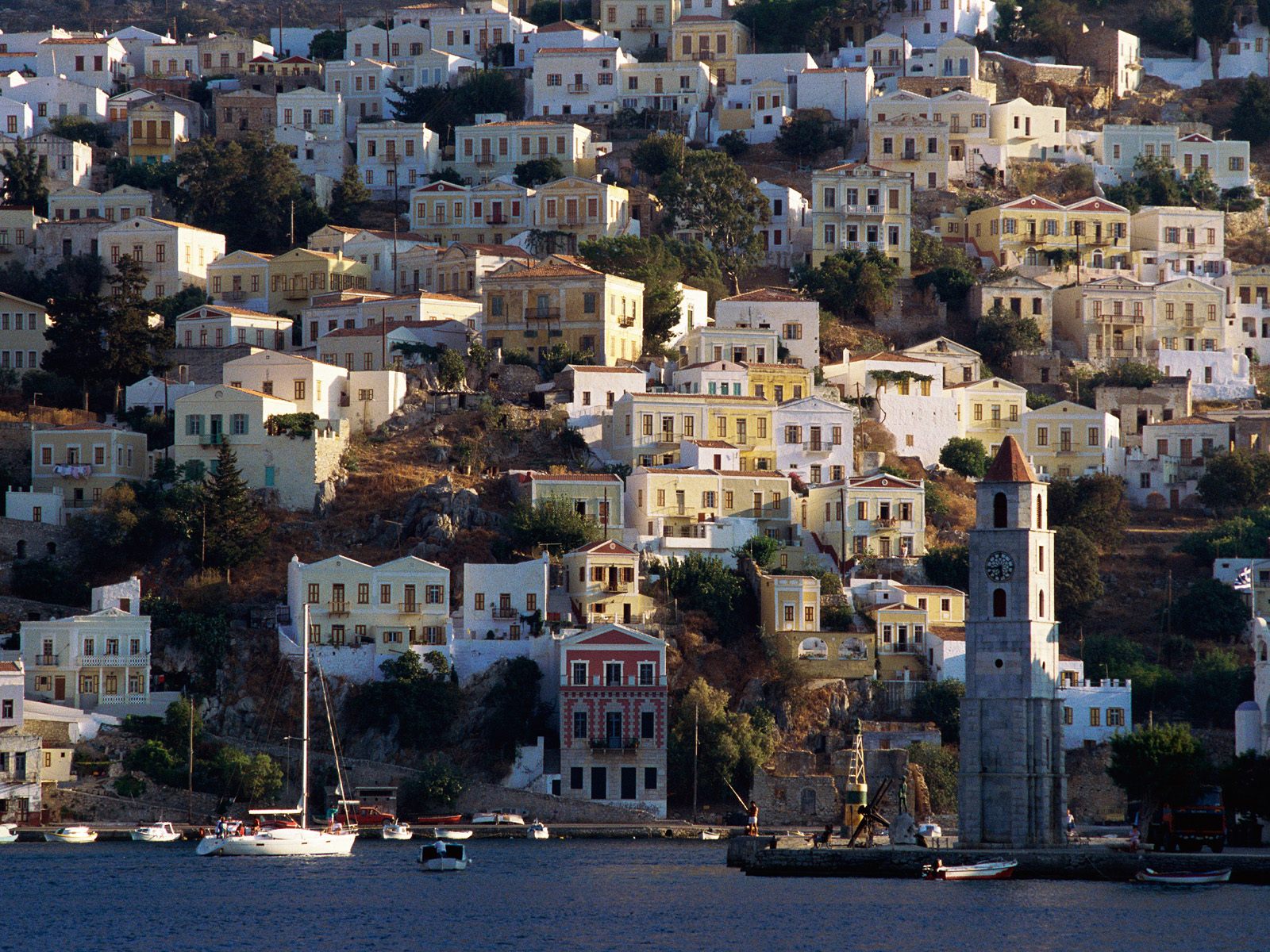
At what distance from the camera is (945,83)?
129000 mm

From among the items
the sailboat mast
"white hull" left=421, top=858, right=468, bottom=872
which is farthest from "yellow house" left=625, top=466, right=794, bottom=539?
"white hull" left=421, top=858, right=468, bottom=872

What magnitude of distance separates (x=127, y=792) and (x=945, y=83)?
60.5 meters

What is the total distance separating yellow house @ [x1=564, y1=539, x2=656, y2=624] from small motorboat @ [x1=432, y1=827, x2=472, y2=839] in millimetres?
9424

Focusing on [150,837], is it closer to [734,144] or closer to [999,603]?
[999,603]

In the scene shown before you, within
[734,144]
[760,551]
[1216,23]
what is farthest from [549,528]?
[1216,23]

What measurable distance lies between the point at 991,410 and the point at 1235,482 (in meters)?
9.98

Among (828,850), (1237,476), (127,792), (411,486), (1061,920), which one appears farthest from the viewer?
(1237,476)

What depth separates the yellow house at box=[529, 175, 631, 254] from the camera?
386 feet

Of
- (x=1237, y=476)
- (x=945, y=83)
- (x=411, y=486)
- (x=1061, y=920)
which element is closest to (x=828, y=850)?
(x=1061, y=920)

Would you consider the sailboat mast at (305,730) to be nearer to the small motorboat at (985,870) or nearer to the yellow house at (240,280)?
the small motorboat at (985,870)

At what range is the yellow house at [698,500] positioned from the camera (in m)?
95.3

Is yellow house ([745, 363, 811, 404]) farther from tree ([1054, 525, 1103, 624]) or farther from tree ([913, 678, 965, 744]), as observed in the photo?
tree ([913, 678, 965, 744])

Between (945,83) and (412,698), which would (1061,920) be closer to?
(412,698)

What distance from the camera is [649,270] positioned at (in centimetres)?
10981
